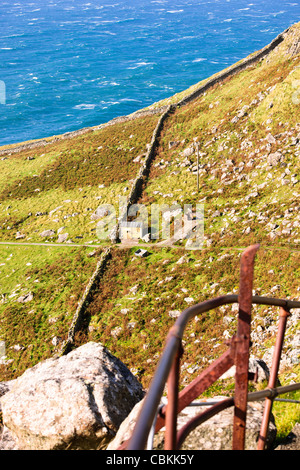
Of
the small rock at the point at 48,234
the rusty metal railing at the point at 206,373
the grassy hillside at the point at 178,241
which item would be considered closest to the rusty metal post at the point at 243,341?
the rusty metal railing at the point at 206,373

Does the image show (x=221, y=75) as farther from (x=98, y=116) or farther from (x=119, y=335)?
(x=98, y=116)

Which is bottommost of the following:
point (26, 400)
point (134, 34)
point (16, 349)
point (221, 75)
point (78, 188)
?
point (16, 349)

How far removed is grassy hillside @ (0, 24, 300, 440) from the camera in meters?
20.9

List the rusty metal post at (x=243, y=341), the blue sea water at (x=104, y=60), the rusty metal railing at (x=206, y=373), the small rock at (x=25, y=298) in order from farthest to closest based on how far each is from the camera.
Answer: the blue sea water at (x=104, y=60)
the small rock at (x=25, y=298)
the rusty metal post at (x=243, y=341)
the rusty metal railing at (x=206, y=373)

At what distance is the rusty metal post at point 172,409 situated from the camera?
7.99 ft

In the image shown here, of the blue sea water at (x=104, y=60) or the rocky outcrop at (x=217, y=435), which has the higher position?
the blue sea water at (x=104, y=60)

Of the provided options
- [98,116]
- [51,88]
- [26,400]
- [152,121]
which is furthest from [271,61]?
[51,88]

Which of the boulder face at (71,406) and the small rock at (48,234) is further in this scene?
the small rock at (48,234)

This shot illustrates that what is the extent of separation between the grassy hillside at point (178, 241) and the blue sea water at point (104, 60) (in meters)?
53.1

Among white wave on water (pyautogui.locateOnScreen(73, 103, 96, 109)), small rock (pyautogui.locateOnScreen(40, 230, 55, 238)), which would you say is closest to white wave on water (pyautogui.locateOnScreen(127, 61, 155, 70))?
white wave on water (pyautogui.locateOnScreen(73, 103, 96, 109))

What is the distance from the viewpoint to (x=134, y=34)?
169500 millimetres

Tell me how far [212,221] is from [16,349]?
16.3 m

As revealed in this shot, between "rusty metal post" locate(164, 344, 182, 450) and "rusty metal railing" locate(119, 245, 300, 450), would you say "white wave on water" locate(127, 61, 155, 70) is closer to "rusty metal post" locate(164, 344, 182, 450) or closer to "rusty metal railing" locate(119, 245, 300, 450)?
"rusty metal railing" locate(119, 245, 300, 450)

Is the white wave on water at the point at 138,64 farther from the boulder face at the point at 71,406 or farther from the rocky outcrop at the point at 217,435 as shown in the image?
the rocky outcrop at the point at 217,435
